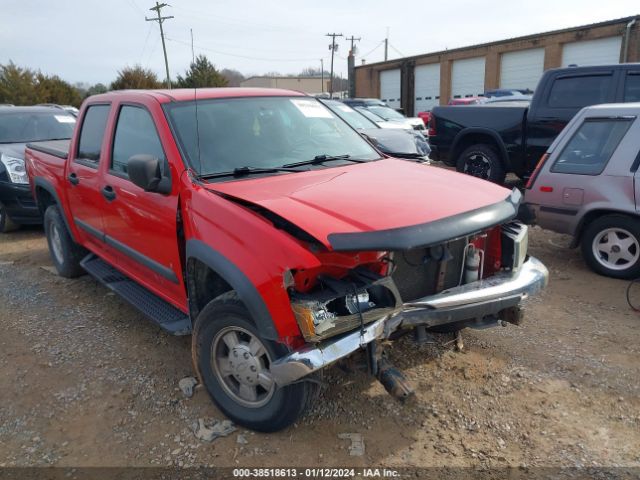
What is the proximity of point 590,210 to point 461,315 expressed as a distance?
3.04 meters

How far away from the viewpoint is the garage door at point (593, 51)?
22.0 metres

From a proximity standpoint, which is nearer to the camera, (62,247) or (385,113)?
(62,247)

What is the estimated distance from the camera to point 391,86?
36.6 metres

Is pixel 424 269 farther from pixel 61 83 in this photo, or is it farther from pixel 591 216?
pixel 61 83

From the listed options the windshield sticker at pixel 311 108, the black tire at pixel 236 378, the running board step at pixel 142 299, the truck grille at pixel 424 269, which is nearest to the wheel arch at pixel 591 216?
the truck grille at pixel 424 269

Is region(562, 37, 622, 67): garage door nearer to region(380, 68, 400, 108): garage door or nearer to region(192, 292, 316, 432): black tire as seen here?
region(380, 68, 400, 108): garage door

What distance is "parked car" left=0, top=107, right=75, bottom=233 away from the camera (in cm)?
720

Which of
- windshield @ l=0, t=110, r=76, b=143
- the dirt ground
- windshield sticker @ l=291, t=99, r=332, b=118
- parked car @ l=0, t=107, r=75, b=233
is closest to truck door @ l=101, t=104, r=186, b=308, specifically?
the dirt ground

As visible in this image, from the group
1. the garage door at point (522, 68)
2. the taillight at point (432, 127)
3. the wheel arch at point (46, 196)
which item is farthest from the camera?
the garage door at point (522, 68)

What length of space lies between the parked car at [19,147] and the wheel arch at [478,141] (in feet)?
21.8

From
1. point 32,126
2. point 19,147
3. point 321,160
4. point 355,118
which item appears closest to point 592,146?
point 321,160

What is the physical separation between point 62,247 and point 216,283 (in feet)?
10.3

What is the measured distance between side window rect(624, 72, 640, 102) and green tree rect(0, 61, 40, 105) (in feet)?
108

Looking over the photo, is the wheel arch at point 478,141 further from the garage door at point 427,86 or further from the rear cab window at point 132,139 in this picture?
the garage door at point 427,86
